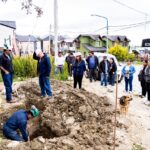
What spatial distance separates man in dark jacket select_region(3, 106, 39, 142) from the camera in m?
10.2

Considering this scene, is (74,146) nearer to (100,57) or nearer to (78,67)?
(78,67)

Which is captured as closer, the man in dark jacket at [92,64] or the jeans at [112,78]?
the jeans at [112,78]

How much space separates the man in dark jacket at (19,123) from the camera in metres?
10.2

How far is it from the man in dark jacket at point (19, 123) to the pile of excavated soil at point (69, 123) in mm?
534

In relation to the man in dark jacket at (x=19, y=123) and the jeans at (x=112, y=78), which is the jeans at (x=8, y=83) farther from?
the jeans at (x=112, y=78)

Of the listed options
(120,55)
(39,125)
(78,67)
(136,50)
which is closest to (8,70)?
(39,125)

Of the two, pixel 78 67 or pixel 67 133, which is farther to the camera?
pixel 78 67

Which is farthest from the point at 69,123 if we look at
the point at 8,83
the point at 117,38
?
the point at 117,38

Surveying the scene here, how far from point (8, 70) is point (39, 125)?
6.46 ft

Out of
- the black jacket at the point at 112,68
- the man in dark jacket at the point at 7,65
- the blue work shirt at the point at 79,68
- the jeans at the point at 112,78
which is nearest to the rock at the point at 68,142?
the man in dark jacket at the point at 7,65

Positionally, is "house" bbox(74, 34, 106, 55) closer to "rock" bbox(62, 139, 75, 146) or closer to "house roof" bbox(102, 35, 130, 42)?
"house roof" bbox(102, 35, 130, 42)

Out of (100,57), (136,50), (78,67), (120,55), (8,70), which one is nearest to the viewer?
(8,70)

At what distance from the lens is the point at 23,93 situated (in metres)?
15.2

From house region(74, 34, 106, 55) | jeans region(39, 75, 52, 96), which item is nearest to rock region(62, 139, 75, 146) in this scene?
jeans region(39, 75, 52, 96)
